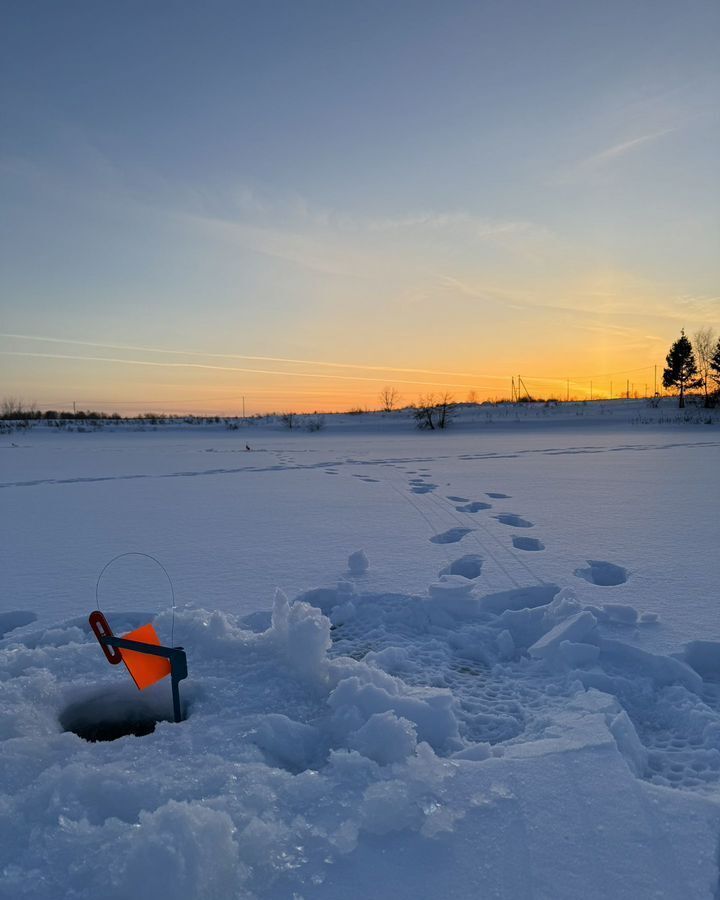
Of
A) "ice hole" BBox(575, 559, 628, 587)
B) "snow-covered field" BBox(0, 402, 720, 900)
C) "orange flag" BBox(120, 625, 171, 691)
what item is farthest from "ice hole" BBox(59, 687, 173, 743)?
"ice hole" BBox(575, 559, 628, 587)

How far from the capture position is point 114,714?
7.54ft

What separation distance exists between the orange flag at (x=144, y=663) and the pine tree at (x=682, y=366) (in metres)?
46.8

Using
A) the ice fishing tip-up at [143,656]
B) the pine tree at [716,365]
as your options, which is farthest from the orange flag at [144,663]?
the pine tree at [716,365]

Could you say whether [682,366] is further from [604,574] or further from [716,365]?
[604,574]

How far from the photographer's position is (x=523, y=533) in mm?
4965

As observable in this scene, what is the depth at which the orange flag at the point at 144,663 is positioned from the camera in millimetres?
2031

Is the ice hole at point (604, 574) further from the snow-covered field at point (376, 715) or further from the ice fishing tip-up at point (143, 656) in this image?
the ice fishing tip-up at point (143, 656)

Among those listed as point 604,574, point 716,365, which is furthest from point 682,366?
point 604,574

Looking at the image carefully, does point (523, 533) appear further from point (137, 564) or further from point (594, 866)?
point (594, 866)

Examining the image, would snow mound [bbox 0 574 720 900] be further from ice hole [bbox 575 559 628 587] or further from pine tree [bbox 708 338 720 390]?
pine tree [bbox 708 338 720 390]

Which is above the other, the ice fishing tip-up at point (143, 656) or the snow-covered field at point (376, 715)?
the ice fishing tip-up at point (143, 656)

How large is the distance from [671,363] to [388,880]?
161 feet

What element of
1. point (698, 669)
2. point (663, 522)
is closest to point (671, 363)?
point (663, 522)

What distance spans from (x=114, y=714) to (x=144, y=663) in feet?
1.34
